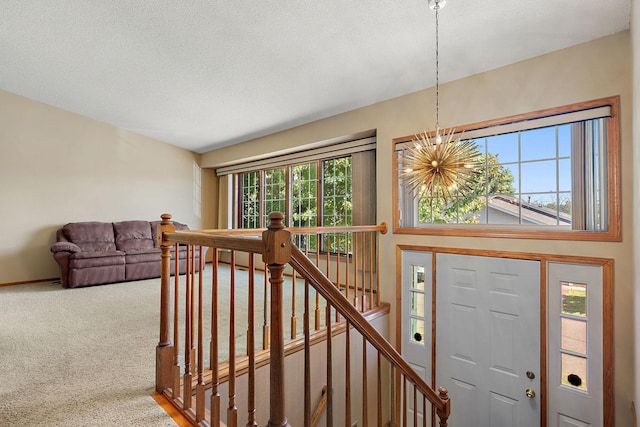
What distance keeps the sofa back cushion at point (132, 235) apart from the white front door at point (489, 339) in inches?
188

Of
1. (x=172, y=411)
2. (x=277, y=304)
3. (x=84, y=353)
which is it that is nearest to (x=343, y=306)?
(x=277, y=304)

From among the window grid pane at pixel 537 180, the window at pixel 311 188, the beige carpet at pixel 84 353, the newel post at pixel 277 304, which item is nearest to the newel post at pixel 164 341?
the beige carpet at pixel 84 353

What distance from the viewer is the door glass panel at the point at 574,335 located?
2.58 meters

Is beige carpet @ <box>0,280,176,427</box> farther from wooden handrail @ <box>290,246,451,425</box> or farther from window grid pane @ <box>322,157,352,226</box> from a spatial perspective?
window grid pane @ <box>322,157,352,226</box>

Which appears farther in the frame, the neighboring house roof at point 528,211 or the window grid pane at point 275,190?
the window grid pane at point 275,190

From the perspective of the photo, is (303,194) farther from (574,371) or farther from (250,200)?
(574,371)

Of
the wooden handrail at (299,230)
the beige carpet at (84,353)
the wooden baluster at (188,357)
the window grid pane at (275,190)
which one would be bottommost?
the beige carpet at (84,353)

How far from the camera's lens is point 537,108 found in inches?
109

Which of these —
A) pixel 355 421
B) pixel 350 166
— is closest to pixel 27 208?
pixel 350 166

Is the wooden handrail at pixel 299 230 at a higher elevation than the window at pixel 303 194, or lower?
lower

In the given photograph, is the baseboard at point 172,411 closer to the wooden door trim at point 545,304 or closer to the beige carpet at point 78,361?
the beige carpet at point 78,361

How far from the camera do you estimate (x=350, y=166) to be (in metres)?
4.60

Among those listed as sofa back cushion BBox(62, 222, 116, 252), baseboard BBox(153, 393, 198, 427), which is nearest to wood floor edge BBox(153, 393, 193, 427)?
baseboard BBox(153, 393, 198, 427)

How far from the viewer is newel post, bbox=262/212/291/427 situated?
111 cm
